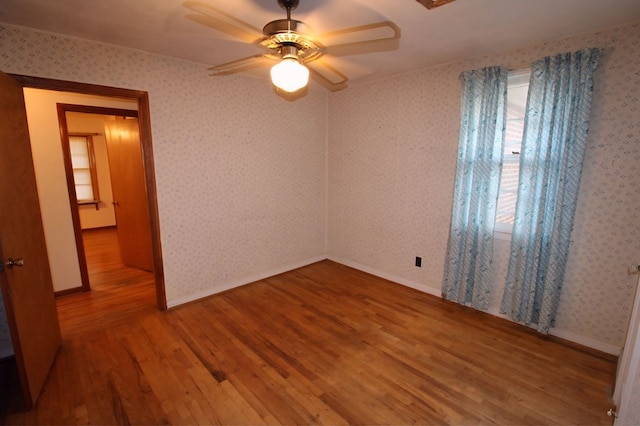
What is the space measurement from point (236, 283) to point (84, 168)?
16.7 ft

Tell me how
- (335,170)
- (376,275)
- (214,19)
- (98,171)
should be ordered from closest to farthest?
(214,19), (376,275), (335,170), (98,171)

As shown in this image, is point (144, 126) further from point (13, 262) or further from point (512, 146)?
point (512, 146)

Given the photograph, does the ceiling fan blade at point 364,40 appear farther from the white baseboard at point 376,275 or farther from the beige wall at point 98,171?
the beige wall at point 98,171

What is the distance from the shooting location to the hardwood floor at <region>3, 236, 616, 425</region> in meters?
1.80

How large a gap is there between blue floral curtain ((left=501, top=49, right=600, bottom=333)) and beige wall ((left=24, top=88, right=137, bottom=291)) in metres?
4.51

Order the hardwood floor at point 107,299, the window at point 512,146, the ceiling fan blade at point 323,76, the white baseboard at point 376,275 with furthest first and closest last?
the hardwood floor at point 107,299 < the window at point 512,146 < the white baseboard at point 376,275 < the ceiling fan blade at point 323,76

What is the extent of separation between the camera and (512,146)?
2.71 metres

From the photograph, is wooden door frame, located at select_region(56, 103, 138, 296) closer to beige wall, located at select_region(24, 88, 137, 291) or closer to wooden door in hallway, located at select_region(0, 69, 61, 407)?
beige wall, located at select_region(24, 88, 137, 291)

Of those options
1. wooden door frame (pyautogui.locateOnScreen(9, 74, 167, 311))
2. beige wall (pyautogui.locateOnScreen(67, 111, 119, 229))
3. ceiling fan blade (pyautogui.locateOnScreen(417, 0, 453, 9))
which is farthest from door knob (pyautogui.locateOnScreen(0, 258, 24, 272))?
beige wall (pyautogui.locateOnScreen(67, 111, 119, 229))

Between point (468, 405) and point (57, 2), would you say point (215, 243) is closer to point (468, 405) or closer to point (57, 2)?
point (57, 2)

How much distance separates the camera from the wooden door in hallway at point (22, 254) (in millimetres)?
1707

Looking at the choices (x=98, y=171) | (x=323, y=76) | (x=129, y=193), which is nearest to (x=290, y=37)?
(x=323, y=76)

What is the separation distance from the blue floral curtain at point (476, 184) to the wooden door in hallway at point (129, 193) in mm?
3700

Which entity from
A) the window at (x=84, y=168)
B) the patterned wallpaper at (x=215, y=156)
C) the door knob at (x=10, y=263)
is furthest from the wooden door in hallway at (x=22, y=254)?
the window at (x=84, y=168)
